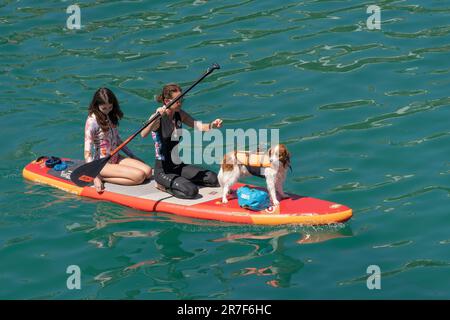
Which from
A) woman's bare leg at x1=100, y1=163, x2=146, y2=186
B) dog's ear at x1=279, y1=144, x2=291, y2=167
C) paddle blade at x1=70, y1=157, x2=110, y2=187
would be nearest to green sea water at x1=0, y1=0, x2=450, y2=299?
paddle blade at x1=70, y1=157, x2=110, y2=187

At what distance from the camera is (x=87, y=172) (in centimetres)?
1309

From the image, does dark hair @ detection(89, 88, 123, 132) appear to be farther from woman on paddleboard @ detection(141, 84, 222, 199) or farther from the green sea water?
the green sea water

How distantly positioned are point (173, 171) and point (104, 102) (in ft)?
4.00

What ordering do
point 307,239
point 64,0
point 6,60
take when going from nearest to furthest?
point 307,239
point 6,60
point 64,0

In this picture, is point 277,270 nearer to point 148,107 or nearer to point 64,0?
point 148,107

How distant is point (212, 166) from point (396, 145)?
97.7 inches

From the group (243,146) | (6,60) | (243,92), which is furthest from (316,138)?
(6,60)

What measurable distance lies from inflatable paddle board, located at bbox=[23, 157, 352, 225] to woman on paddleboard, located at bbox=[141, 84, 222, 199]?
116mm

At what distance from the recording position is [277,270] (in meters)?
11.1

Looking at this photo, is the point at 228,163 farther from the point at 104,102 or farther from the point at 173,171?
the point at 104,102

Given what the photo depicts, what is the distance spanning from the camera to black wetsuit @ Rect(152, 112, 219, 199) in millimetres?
12703

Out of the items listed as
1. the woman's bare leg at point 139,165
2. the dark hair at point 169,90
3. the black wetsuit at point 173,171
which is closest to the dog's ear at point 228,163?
the black wetsuit at point 173,171

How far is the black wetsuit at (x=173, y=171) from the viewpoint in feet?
41.7

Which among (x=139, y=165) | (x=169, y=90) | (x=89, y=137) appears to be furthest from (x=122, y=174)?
(x=169, y=90)
